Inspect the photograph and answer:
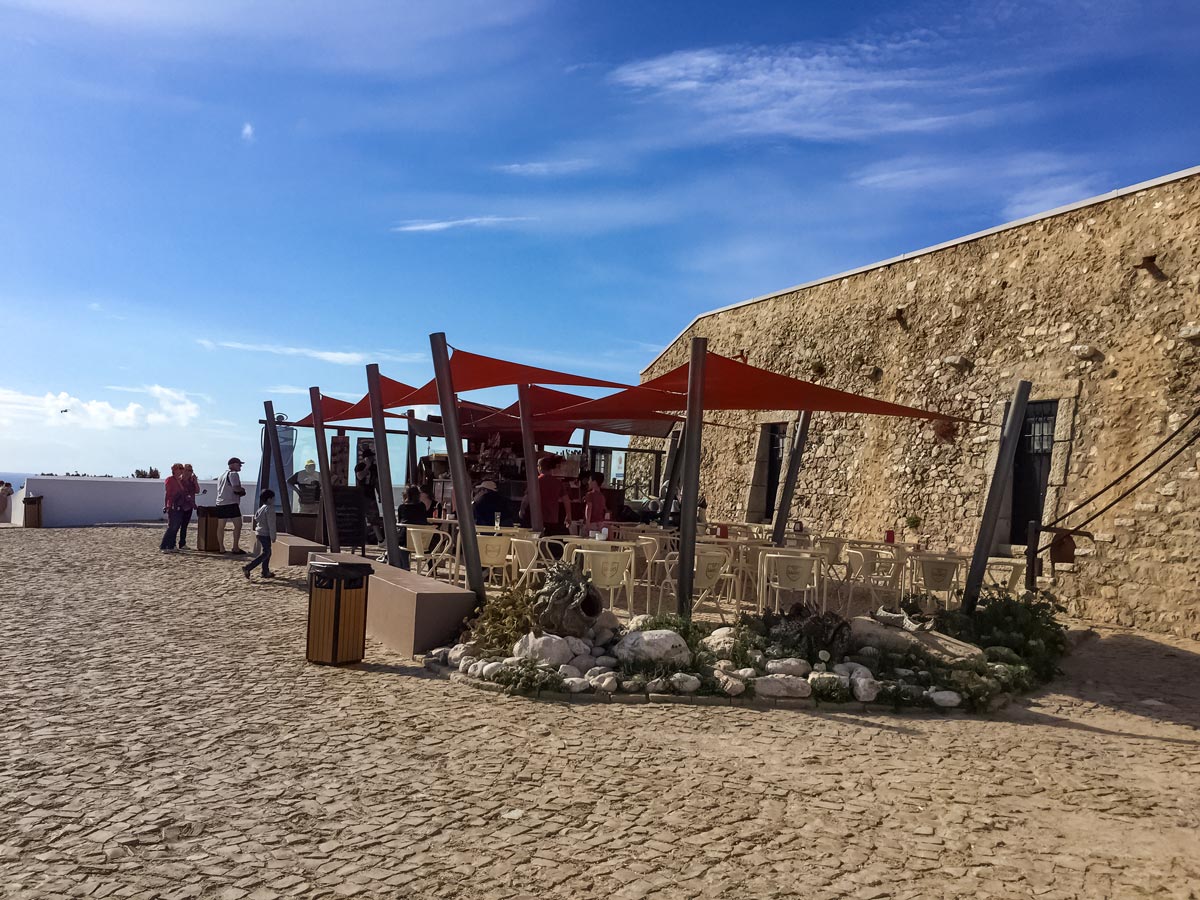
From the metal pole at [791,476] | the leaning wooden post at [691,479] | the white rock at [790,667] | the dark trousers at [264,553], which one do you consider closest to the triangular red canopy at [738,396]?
the leaning wooden post at [691,479]

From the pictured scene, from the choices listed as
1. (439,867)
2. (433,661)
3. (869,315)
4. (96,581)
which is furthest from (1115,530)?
(96,581)

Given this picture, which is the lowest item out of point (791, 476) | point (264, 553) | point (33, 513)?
point (264, 553)

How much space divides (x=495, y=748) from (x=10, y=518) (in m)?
19.3

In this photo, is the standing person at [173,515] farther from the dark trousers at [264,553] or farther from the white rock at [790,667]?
the white rock at [790,667]

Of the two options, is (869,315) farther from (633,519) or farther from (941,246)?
(633,519)

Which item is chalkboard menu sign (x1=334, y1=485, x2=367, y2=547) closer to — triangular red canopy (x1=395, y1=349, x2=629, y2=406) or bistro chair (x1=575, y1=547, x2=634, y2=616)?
triangular red canopy (x1=395, y1=349, x2=629, y2=406)

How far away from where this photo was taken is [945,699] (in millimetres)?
5293

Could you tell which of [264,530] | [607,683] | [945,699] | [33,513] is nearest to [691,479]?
[607,683]

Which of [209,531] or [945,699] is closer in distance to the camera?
[945,699]

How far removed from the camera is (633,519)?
12.9m

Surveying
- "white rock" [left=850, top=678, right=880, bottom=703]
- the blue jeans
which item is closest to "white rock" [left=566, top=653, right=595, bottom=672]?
"white rock" [left=850, top=678, right=880, bottom=703]

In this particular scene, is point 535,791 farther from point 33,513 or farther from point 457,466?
point 33,513

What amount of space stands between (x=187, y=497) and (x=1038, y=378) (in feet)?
36.1

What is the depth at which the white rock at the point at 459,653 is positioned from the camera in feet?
18.9
